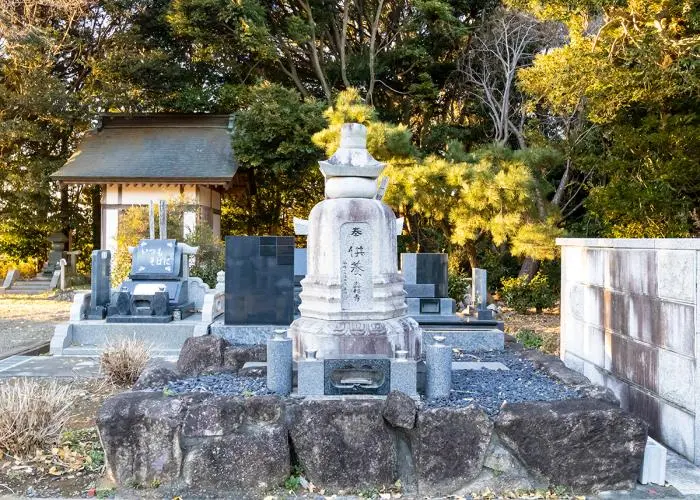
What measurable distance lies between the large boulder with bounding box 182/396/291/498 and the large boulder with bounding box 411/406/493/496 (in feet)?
3.23

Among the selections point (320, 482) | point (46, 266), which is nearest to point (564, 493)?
point (320, 482)

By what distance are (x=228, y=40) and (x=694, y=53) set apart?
13215 mm

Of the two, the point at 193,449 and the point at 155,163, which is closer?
the point at 193,449

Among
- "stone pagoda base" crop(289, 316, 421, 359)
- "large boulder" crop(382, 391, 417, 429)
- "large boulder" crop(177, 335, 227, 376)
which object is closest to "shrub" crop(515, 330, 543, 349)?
"stone pagoda base" crop(289, 316, 421, 359)

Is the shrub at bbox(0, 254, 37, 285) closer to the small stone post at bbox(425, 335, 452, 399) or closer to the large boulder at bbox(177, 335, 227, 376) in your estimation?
the large boulder at bbox(177, 335, 227, 376)

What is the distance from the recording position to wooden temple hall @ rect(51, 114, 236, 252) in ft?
53.3

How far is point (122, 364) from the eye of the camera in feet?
23.2

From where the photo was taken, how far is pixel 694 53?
27.9ft

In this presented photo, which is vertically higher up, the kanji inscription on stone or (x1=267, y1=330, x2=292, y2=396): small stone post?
the kanji inscription on stone

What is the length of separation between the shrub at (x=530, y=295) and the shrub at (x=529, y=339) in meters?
3.87

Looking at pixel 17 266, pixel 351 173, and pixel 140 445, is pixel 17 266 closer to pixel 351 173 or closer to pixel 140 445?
pixel 351 173

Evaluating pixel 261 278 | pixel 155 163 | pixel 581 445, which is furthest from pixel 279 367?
pixel 155 163

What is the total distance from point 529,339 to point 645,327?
4628 mm

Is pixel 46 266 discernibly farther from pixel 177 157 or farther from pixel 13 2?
pixel 13 2
